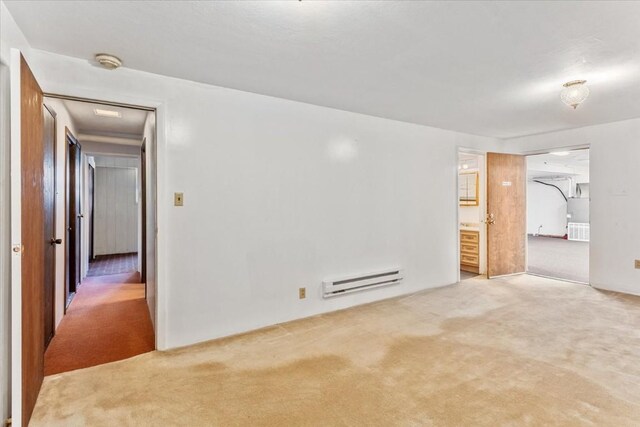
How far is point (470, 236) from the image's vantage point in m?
5.84

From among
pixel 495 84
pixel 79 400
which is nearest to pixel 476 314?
pixel 495 84

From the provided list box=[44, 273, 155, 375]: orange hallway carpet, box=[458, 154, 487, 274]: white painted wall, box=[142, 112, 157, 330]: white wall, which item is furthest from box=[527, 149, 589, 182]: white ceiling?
box=[44, 273, 155, 375]: orange hallway carpet

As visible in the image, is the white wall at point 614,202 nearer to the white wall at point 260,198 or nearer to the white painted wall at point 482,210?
the white painted wall at point 482,210

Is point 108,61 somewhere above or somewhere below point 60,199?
above

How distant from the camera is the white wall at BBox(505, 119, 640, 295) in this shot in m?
4.32

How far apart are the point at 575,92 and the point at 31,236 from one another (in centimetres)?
417

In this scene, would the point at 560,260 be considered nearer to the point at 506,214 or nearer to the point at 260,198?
the point at 506,214

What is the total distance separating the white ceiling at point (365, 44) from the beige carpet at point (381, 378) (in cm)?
230

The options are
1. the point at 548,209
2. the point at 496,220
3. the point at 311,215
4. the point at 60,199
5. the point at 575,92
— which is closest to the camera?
the point at 575,92

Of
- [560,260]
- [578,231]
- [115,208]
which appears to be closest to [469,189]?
[560,260]

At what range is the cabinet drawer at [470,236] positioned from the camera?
5.72m

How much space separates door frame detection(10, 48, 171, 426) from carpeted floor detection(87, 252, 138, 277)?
401 centimetres

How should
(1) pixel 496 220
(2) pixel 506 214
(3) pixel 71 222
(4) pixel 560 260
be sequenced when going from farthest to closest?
(4) pixel 560 260 < (2) pixel 506 214 < (1) pixel 496 220 < (3) pixel 71 222

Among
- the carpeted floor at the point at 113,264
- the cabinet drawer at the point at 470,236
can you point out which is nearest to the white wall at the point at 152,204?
the carpeted floor at the point at 113,264
